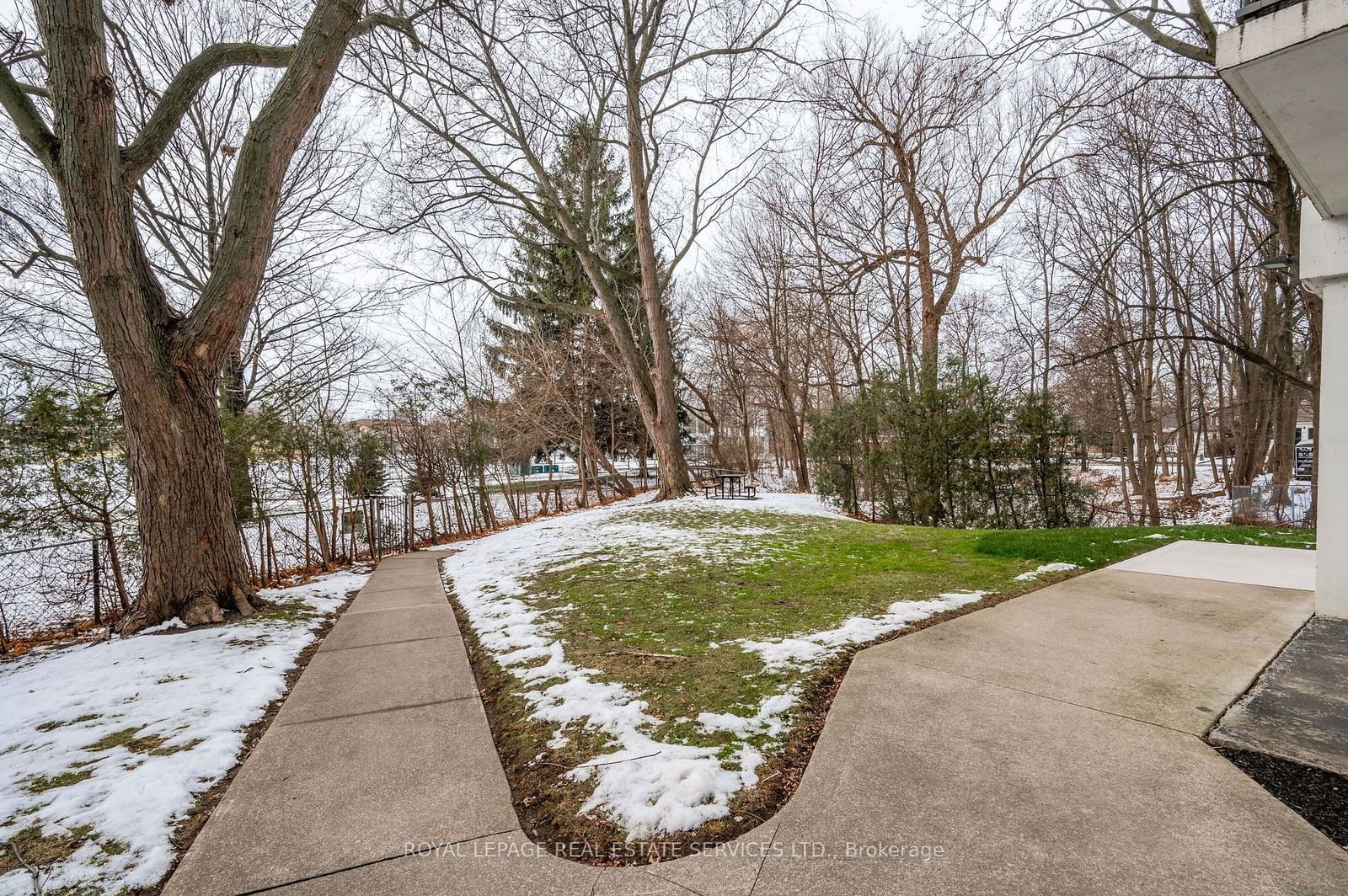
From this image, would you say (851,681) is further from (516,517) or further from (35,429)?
(516,517)

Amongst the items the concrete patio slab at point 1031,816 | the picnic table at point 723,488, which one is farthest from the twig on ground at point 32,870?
the picnic table at point 723,488

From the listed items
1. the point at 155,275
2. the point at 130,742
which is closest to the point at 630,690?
the point at 130,742

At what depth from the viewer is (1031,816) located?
182cm

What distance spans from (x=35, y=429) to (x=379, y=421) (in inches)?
251

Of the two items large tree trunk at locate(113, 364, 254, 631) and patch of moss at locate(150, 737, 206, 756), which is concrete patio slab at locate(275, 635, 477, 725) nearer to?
patch of moss at locate(150, 737, 206, 756)

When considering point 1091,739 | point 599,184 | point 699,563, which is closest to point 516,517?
point 699,563

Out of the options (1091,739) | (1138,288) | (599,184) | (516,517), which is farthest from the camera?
(599,184)

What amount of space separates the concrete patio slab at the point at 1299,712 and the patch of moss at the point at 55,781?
4.71m

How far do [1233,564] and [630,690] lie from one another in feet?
19.4

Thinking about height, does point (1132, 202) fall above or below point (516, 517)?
above

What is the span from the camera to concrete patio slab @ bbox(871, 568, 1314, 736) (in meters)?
2.63

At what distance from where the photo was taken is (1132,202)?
13.6 m

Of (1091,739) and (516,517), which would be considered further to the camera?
(516,517)

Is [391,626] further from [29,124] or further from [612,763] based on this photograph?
[29,124]
